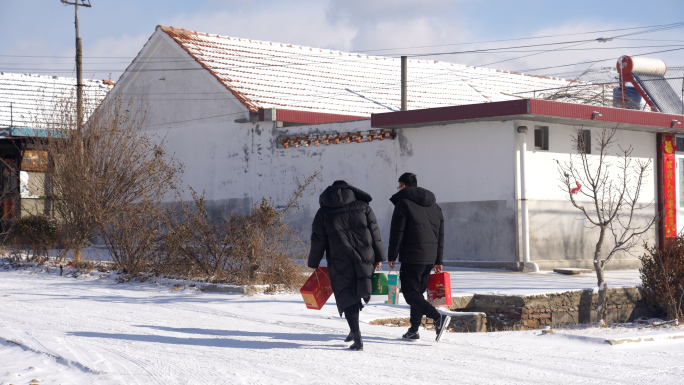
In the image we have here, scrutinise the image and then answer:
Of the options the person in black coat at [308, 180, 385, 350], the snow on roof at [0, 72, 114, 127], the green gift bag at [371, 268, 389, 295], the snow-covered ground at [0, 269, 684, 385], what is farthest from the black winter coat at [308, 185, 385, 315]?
the snow on roof at [0, 72, 114, 127]

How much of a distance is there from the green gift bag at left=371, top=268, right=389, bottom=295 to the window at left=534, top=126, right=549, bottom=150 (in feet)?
38.5

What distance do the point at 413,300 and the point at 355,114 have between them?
16.7 metres

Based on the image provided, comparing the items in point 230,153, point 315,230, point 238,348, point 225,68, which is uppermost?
point 225,68

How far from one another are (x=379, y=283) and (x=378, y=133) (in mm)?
12508

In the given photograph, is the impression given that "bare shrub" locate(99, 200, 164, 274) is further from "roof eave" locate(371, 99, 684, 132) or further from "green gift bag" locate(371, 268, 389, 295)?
"green gift bag" locate(371, 268, 389, 295)

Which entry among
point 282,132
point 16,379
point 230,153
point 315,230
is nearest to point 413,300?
point 315,230

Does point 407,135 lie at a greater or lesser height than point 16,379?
greater

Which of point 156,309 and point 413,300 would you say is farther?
point 156,309

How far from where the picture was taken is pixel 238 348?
8.60m

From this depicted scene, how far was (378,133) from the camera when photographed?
20.9 meters

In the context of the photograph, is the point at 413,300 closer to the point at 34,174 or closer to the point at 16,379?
the point at 16,379

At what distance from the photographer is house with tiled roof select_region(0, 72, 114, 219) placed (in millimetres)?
27278

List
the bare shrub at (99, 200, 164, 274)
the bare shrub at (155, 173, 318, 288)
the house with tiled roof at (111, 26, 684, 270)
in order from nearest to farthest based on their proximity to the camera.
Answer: the bare shrub at (155, 173, 318, 288)
the bare shrub at (99, 200, 164, 274)
the house with tiled roof at (111, 26, 684, 270)

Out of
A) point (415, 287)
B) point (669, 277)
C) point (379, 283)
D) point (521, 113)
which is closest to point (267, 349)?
point (379, 283)
